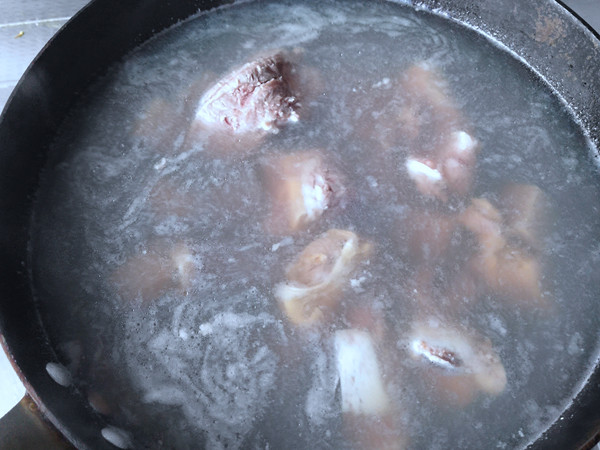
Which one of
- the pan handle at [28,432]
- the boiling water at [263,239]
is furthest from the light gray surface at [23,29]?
the pan handle at [28,432]

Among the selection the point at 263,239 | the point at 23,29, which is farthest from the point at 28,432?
the point at 23,29

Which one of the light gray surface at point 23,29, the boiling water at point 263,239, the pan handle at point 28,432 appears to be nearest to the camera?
the pan handle at point 28,432

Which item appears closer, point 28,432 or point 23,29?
point 28,432

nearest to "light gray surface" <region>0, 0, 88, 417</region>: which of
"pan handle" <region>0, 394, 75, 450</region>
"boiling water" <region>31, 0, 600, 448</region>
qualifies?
"boiling water" <region>31, 0, 600, 448</region>

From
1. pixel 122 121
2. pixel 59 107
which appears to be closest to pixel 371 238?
pixel 122 121

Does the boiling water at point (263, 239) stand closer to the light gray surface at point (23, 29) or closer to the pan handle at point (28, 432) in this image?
the pan handle at point (28, 432)

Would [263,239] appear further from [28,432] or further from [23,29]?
[23,29]

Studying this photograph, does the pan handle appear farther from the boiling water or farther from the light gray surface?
the light gray surface
